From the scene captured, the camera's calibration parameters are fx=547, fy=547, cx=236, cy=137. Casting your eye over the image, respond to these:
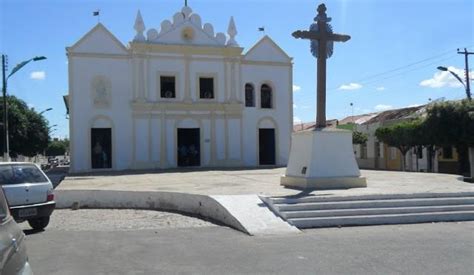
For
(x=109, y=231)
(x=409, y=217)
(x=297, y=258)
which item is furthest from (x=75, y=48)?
(x=297, y=258)

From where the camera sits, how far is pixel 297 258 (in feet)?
26.3

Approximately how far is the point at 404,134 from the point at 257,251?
31110 millimetres

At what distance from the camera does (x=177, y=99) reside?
34.0 meters

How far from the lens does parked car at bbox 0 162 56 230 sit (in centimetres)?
1093

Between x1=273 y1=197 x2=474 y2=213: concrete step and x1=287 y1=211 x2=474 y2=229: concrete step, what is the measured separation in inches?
25.5

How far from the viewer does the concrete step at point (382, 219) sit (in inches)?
448

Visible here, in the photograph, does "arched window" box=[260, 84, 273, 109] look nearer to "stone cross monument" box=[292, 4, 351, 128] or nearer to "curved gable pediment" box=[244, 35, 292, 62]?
"curved gable pediment" box=[244, 35, 292, 62]

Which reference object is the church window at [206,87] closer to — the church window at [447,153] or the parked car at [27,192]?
the church window at [447,153]

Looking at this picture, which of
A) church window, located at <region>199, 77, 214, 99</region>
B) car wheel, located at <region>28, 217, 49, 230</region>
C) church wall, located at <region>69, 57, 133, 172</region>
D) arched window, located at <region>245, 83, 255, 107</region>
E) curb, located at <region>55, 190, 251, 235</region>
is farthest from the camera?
arched window, located at <region>245, 83, 255, 107</region>

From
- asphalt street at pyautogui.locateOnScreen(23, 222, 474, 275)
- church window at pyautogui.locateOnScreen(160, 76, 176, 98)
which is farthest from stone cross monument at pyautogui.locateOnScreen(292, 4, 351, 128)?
church window at pyautogui.locateOnScreen(160, 76, 176, 98)

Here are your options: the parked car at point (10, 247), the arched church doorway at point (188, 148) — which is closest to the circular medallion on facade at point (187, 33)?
the arched church doorway at point (188, 148)

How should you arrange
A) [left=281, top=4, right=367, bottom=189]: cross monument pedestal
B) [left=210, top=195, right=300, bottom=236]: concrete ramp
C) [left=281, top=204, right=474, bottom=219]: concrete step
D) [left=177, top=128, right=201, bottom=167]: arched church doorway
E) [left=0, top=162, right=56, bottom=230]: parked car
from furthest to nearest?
[left=177, top=128, right=201, bottom=167]: arched church doorway
[left=281, top=4, right=367, bottom=189]: cross monument pedestal
[left=281, top=204, right=474, bottom=219]: concrete step
[left=0, top=162, right=56, bottom=230]: parked car
[left=210, top=195, right=300, bottom=236]: concrete ramp

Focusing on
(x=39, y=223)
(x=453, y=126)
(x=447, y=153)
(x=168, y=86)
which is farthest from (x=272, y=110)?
(x=39, y=223)

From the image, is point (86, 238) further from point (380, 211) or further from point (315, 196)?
point (380, 211)
